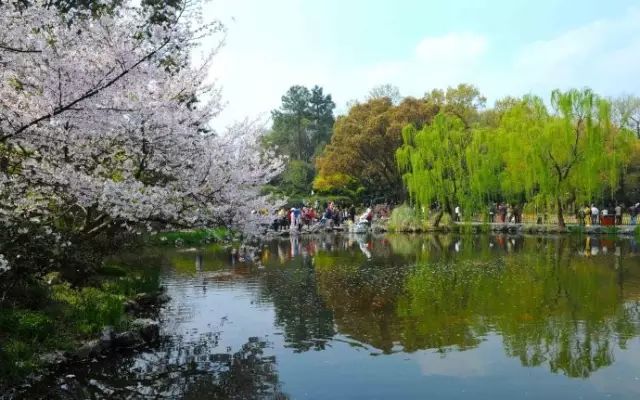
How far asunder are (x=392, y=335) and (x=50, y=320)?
5.05m

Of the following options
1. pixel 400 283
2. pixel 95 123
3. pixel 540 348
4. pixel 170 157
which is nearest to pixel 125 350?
pixel 170 157

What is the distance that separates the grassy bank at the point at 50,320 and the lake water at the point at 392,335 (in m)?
0.43

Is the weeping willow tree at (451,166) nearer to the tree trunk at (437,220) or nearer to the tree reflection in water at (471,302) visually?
A: the tree trunk at (437,220)

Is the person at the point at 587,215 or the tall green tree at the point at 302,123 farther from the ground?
the tall green tree at the point at 302,123

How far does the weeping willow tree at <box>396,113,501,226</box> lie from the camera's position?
2898 cm

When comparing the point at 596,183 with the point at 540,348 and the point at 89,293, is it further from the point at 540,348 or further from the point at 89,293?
the point at 89,293

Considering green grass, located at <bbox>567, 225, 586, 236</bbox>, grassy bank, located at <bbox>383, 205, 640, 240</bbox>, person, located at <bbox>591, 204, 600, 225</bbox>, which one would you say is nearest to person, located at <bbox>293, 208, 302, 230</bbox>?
grassy bank, located at <bbox>383, 205, 640, 240</bbox>

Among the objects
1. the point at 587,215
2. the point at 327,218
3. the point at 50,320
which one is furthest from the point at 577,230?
the point at 50,320

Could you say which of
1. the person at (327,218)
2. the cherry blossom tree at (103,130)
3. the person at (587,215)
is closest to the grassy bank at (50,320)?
the cherry blossom tree at (103,130)

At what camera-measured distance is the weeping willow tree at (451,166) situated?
2898cm

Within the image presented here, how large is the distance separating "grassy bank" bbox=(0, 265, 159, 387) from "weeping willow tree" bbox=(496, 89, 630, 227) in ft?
71.4

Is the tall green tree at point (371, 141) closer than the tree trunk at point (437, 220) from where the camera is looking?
No

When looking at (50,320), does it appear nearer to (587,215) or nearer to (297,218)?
(297,218)

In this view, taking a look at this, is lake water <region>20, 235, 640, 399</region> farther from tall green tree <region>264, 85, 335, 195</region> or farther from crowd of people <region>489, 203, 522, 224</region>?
tall green tree <region>264, 85, 335, 195</region>
